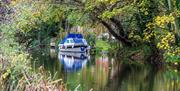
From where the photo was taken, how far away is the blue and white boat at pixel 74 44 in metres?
44.1

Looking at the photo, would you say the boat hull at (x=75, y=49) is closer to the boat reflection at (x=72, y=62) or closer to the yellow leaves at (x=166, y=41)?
the boat reflection at (x=72, y=62)

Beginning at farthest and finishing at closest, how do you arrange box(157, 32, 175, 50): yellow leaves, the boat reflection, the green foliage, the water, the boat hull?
1. the green foliage
2. the boat hull
3. the boat reflection
4. box(157, 32, 175, 50): yellow leaves
5. the water

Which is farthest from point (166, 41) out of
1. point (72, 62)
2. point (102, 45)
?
point (102, 45)

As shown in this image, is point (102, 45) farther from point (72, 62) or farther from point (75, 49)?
point (72, 62)

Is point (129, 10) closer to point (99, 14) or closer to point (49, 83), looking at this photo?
point (99, 14)

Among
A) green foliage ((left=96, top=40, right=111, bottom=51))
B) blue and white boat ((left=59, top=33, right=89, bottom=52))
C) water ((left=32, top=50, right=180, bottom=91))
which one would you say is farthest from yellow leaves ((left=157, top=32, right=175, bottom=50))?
blue and white boat ((left=59, top=33, right=89, bottom=52))

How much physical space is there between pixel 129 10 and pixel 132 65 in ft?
11.3

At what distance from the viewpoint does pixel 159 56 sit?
107 feet

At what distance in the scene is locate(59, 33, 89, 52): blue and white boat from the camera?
44062 millimetres

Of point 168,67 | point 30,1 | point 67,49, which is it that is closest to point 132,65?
point 168,67

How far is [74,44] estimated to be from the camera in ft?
146

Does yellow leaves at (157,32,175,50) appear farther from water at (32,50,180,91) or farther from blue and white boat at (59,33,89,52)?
blue and white boat at (59,33,89,52)

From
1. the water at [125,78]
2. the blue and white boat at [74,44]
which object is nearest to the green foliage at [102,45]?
the blue and white boat at [74,44]

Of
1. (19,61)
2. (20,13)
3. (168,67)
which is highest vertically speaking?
(20,13)
